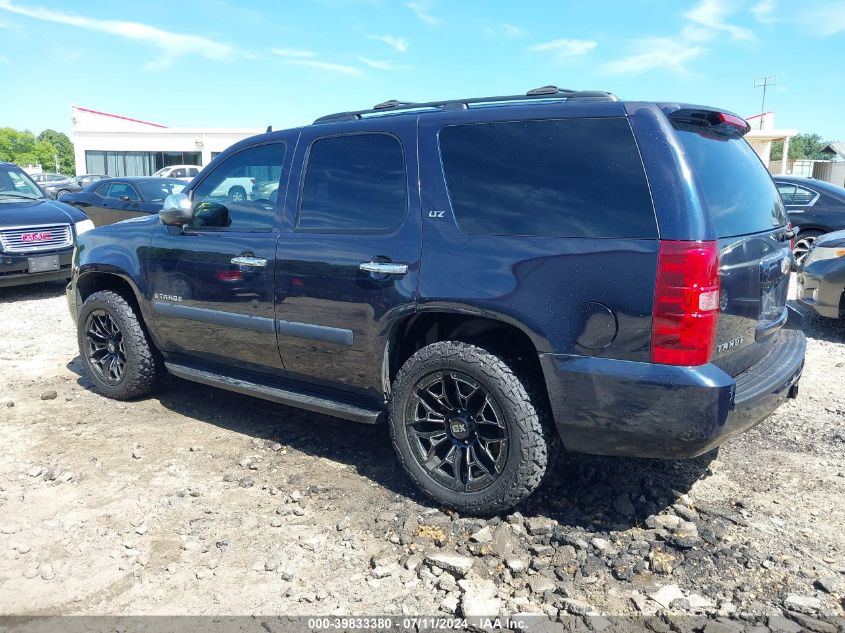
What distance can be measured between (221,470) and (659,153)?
2941mm

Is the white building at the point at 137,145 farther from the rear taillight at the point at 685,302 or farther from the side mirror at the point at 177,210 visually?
the rear taillight at the point at 685,302

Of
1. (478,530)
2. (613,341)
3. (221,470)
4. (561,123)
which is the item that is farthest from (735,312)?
(221,470)

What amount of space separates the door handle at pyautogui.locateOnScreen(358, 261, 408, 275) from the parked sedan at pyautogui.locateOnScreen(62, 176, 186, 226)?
31.9ft

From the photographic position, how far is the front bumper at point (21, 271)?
8.62 metres

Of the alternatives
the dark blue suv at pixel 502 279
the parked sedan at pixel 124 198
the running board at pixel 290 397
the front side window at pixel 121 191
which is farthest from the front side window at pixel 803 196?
the front side window at pixel 121 191

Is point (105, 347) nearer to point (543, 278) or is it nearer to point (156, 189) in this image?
point (543, 278)

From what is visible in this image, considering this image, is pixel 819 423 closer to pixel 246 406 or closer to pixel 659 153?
pixel 659 153

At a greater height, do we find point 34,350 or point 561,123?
point 561,123

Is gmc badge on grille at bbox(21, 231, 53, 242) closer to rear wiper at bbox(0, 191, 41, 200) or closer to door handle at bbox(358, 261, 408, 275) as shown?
rear wiper at bbox(0, 191, 41, 200)

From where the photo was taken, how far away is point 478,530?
327 cm

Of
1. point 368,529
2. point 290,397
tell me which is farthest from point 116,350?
point 368,529

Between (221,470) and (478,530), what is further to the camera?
(221,470)

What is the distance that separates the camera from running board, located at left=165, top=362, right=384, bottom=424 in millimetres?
3737

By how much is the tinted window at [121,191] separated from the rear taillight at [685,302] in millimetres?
11938
